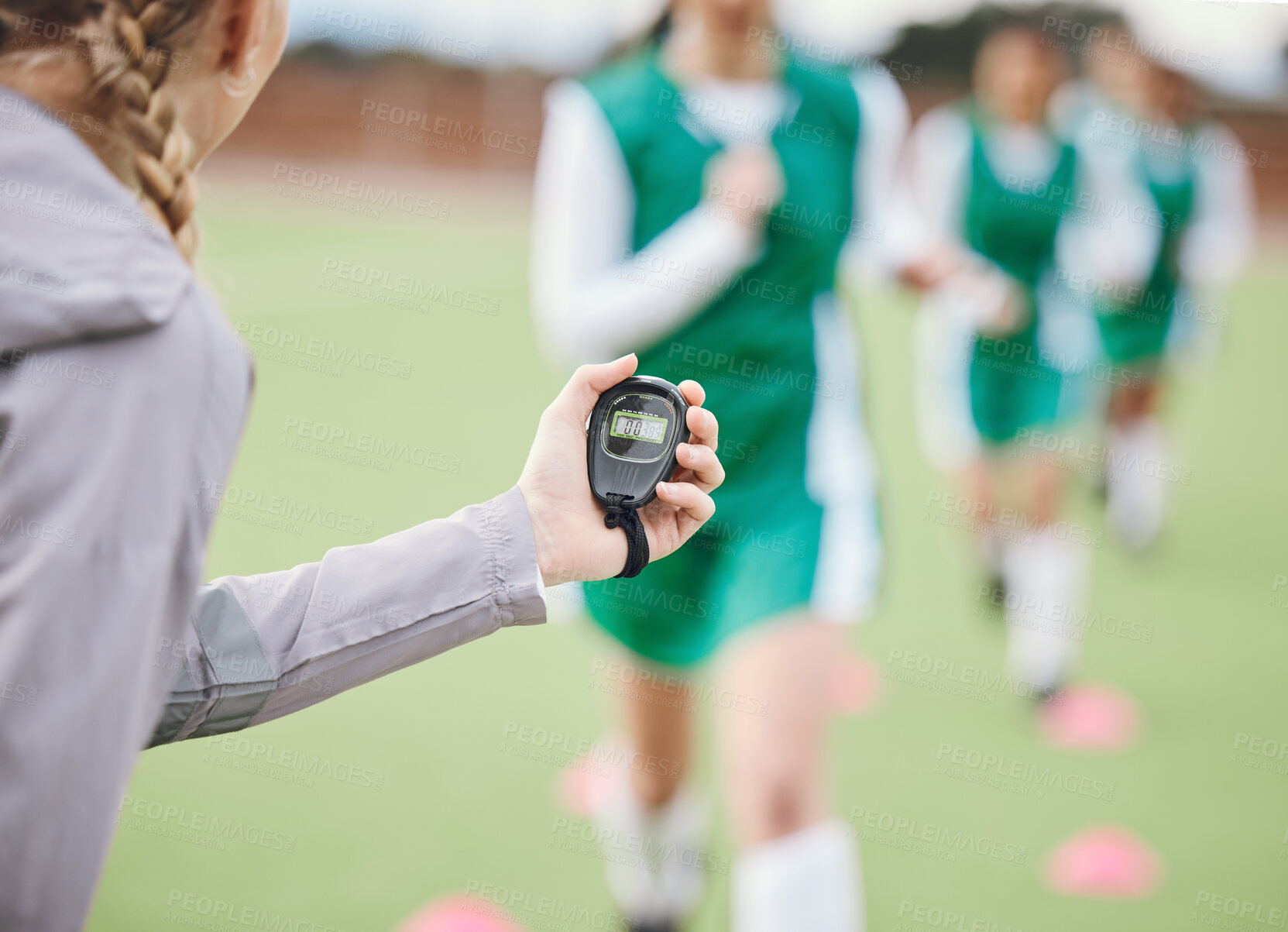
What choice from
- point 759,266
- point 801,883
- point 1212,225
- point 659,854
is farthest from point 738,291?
point 1212,225

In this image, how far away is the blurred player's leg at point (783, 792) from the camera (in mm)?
2119

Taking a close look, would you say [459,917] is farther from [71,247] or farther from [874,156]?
[71,247]

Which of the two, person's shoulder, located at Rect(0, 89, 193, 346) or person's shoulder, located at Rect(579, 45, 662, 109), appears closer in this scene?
person's shoulder, located at Rect(0, 89, 193, 346)

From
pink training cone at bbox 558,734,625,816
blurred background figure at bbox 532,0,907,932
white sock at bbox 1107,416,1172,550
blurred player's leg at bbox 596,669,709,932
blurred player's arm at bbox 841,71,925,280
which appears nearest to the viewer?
blurred background figure at bbox 532,0,907,932

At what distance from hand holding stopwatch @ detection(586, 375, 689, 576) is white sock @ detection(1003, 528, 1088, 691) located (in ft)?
9.24

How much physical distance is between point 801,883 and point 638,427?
1.06m

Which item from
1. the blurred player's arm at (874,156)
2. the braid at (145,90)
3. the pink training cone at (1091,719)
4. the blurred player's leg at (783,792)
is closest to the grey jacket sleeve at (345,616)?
the braid at (145,90)

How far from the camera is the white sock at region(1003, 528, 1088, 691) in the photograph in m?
3.93

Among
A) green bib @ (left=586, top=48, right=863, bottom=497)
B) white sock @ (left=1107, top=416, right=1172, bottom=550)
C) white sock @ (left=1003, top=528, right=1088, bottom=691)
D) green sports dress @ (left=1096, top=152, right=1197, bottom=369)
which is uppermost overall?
green bib @ (left=586, top=48, right=863, bottom=497)

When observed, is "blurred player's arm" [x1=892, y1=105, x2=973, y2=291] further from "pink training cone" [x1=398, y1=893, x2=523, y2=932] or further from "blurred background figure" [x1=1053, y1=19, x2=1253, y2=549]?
"pink training cone" [x1=398, y1=893, x2=523, y2=932]

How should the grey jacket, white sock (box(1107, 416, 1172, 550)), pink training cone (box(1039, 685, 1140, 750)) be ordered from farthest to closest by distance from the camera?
white sock (box(1107, 416, 1172, 550)) < pink training cone (box(1039, 685, 1140, 750)) < the grey jacket

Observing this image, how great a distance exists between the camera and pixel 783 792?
85.1 inches

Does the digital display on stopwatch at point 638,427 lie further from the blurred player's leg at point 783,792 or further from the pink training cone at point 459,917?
the pink training cone at point 459,917

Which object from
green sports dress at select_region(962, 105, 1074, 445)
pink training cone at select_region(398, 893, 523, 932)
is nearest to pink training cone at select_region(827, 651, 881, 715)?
green sports dress at select_region(962, 105, 1074, 445)
